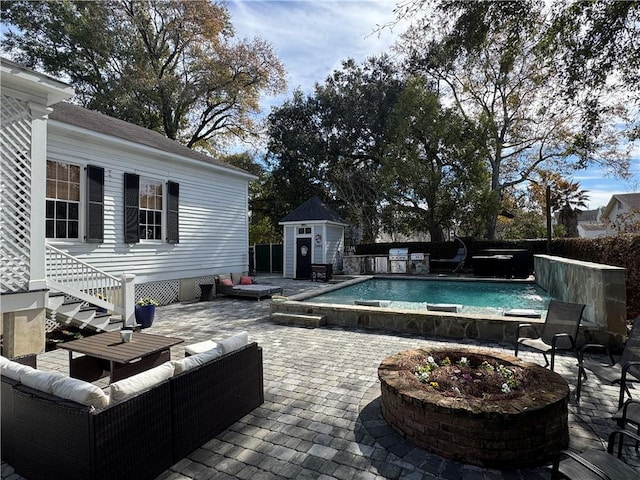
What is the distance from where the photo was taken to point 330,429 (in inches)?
122

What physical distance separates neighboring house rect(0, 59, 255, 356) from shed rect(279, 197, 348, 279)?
367 centimetres

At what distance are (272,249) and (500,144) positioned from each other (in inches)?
552

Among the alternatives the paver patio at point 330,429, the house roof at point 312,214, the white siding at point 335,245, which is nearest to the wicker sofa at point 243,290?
the paver patio at point 330,429

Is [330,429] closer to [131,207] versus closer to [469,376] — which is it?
[469,376]

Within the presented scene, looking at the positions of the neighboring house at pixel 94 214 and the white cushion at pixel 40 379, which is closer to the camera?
the white cushion at pixel 40 379

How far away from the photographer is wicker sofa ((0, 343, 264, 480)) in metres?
2.13

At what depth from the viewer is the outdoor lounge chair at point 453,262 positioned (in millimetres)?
16719

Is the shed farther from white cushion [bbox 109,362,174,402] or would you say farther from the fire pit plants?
white cushion [bbox 109,362,174,402]

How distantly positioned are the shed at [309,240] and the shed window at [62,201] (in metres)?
9.39

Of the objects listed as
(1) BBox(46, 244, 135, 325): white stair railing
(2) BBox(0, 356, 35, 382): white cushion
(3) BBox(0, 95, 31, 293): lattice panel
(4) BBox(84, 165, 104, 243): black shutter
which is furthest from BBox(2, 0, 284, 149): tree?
(2) BBox(0, 356, 35, 382): white cushion

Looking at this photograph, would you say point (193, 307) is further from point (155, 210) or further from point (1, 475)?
point (1, 475)

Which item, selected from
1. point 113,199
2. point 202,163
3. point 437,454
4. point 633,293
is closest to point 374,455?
point 437,454

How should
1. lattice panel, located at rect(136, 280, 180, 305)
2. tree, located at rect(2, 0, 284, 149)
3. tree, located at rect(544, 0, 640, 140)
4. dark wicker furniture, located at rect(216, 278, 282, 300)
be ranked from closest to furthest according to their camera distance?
tree, located at rect(544, 0, 640, 140)
lattice panel, located at rect(136, 280, 180, 305)
dark wicker furniture, located at rect(216, 278, 282, 300)
tree, located at rect(2, 0, 284, 149)

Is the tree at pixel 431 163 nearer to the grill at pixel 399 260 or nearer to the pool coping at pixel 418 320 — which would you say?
the grill at pixel 399 260
